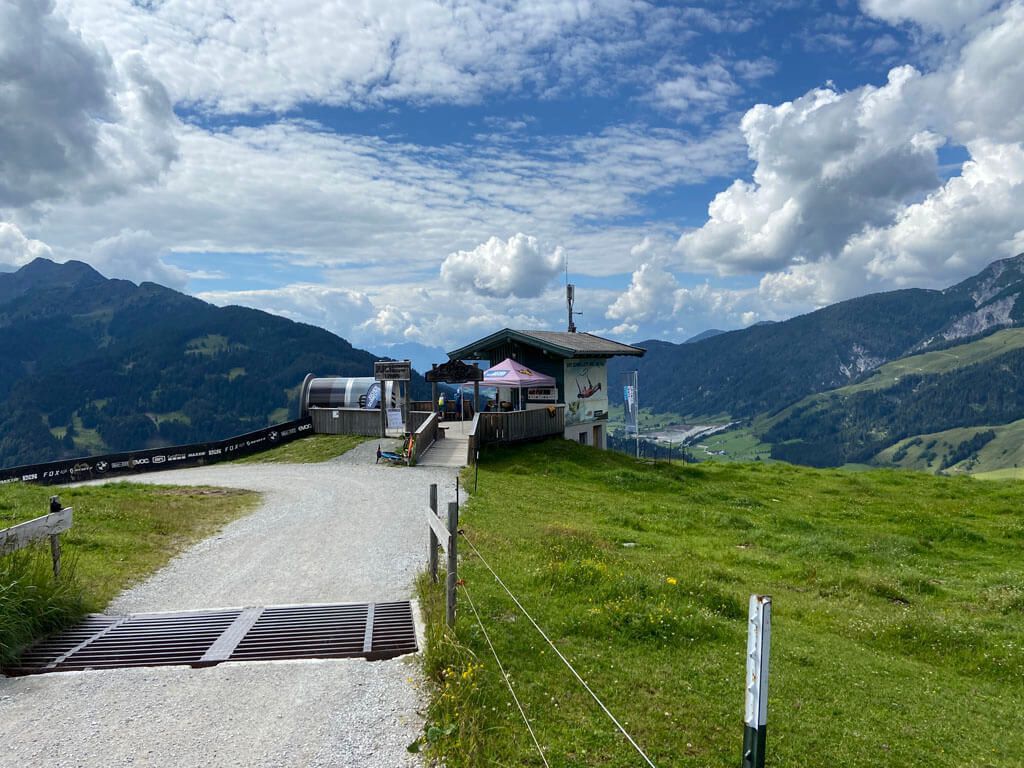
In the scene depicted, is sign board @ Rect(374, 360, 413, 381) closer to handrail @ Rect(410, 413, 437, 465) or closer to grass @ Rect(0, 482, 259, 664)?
handrail @ Rect(410, 413, 437, 465)

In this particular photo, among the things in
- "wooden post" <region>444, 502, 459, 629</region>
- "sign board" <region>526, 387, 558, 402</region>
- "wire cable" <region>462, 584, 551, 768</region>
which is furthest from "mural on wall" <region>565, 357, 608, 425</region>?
"wooden post" <region>444, 502, 459, 629</region>

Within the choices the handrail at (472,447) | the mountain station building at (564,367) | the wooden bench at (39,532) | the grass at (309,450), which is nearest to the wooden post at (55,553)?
the wooden bench at (39,532)

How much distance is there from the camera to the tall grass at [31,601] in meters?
9.55

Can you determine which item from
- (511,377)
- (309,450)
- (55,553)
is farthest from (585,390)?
(55,553)

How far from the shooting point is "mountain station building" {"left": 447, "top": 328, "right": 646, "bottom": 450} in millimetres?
40906

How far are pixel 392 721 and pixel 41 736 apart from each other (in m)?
4.03

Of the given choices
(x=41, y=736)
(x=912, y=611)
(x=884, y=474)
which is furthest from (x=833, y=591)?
(x=884, y=474)

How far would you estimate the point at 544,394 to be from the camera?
41094mm

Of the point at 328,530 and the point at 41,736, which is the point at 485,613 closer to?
the point at 41,736

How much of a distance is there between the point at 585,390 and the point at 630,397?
3350mm

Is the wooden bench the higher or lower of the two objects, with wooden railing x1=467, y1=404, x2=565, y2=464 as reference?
lower

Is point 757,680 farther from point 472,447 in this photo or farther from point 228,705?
point 472,447

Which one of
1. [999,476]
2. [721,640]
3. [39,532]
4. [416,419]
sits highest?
[416,419]

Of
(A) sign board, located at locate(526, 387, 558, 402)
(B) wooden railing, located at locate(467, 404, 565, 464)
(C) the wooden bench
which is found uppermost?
(A) sign board, located at locate(526, 387, 558, 402)
